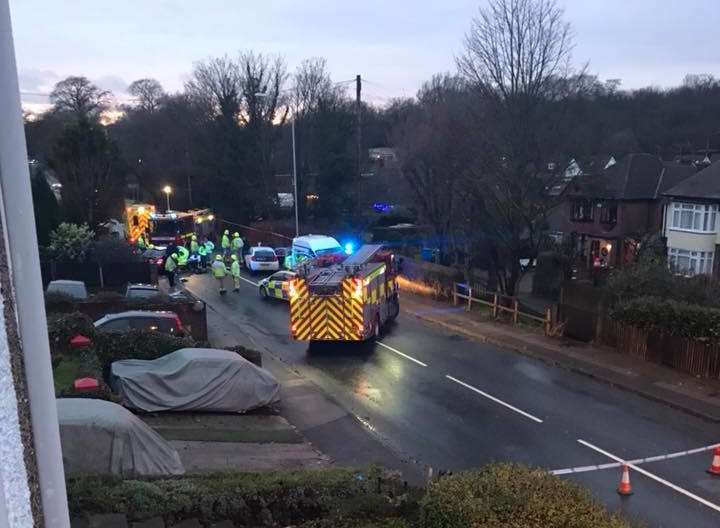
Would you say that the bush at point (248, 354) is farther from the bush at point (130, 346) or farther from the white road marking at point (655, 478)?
the white road marking at point (655, 478)

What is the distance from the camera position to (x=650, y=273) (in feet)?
58.7

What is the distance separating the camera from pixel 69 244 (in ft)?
83.4

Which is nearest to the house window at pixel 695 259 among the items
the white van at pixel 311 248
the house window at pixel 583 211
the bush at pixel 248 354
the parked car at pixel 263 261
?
the house window at pixel 583 211

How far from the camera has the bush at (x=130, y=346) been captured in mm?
13602

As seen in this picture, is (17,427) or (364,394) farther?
(364,394)

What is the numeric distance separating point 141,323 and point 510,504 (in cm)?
1224

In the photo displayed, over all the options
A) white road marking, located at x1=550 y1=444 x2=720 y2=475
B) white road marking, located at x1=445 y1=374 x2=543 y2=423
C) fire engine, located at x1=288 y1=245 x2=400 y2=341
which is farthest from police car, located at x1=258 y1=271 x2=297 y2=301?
white road marking, located at x1=550 y1=444 x2=720 y2=475

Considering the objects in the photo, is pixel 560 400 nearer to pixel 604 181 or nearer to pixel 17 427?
pixel 17 427

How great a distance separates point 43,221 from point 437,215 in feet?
64.6

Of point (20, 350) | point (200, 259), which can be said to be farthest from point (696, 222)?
point (20, 350)

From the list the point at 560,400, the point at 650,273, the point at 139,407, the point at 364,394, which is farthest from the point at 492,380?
the point at 139,407

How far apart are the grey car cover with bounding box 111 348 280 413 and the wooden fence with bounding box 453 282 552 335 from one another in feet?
35.5

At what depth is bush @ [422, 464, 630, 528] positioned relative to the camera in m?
4.76

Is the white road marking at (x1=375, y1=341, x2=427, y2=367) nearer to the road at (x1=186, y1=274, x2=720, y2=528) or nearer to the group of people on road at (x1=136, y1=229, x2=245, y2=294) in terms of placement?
the road at (x1=186, y1=274, x2=720, y2=528)
